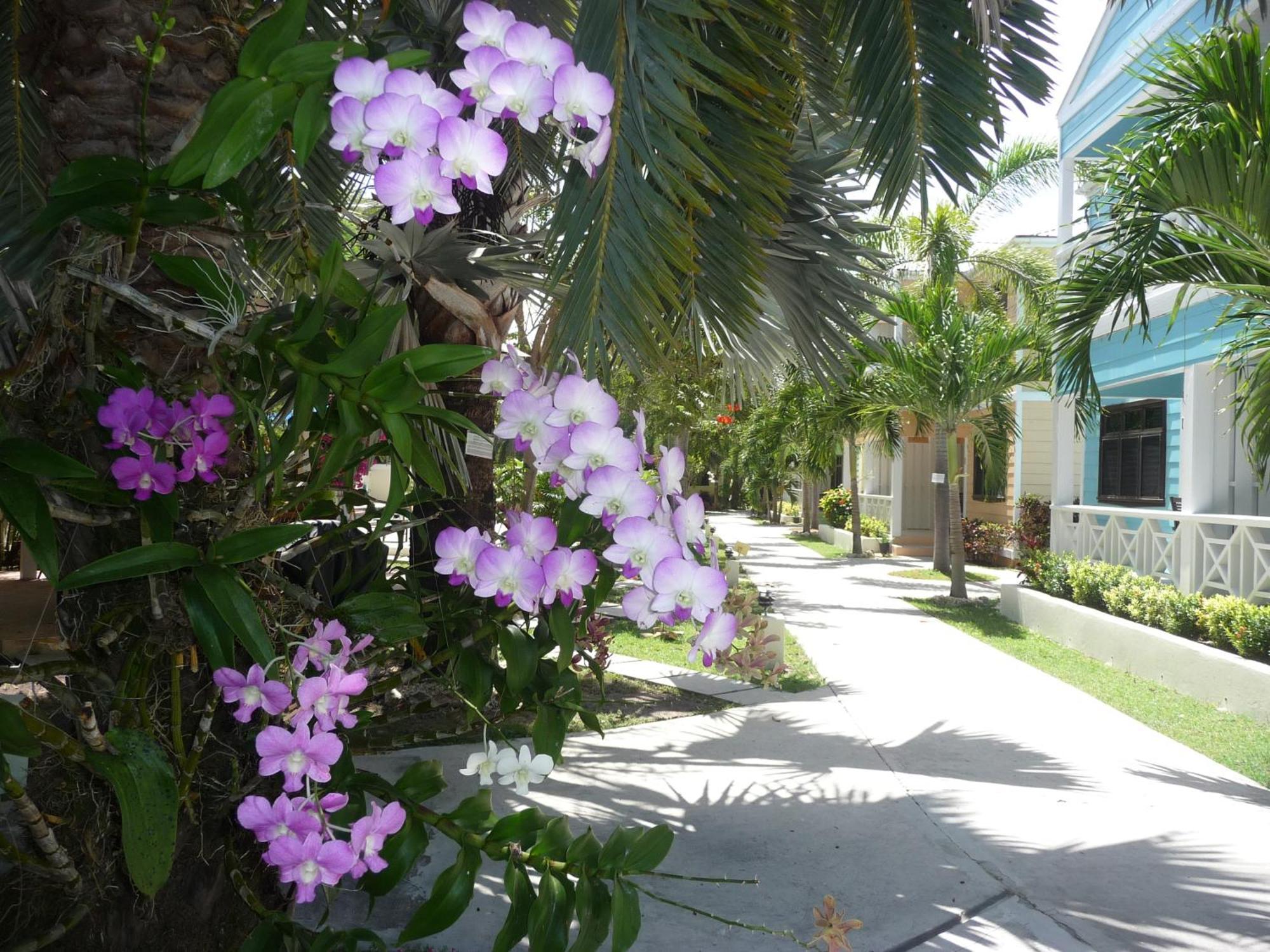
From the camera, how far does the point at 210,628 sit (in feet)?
4.58

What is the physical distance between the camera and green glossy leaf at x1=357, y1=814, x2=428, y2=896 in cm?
170

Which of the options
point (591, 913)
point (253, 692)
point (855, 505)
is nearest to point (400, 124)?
point (253, 692)

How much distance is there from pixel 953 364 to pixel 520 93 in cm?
1142

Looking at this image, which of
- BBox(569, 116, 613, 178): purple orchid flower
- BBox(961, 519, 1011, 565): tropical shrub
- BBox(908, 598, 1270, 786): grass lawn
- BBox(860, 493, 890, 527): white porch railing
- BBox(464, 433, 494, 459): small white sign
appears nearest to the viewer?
BBox(569, 116, 613, 178): purple orchid flower

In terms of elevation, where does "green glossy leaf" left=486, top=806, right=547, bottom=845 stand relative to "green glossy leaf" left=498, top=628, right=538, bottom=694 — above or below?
below

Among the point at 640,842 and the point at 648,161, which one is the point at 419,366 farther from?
the point at 648,161

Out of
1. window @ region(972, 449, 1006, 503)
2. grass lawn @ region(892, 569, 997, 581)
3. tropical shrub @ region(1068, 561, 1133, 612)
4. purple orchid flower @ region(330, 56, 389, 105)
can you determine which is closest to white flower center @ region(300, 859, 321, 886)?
purple orchid flower @ region(330, 56, 389, 105)

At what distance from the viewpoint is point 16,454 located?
130 centimetres

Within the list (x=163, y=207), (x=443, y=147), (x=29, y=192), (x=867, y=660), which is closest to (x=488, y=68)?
(x=443, y=147)

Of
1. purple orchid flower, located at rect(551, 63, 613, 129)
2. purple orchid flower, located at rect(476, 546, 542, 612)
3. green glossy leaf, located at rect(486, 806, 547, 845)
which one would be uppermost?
purple orchid flower, located at rect(551, 63, 613, 129)

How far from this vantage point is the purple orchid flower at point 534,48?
121 centimetres

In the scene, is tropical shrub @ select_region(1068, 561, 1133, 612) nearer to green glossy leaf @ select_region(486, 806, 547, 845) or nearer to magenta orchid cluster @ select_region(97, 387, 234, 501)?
green glossy leaf @ select_region(486, 806, 547, 845)

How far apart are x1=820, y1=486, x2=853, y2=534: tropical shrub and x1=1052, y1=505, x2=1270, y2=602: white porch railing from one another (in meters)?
12.5

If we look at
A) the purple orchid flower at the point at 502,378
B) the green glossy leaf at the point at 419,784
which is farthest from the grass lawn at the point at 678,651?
the purple orchid flower at the point at 502,378
